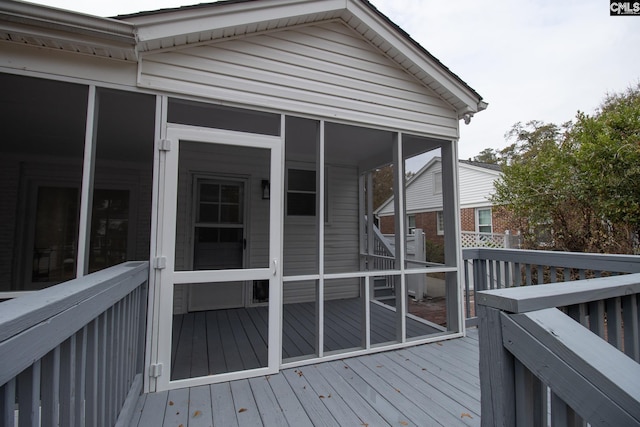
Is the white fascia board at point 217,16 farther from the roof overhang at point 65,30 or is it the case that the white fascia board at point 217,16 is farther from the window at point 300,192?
the window at point 300,192

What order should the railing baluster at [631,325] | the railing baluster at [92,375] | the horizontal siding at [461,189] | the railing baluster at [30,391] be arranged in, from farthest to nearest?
the horizontal siding at [461,189], the railing baluster at [631,325], the railing baluster at [92,375], the railing baluster at [30,391]

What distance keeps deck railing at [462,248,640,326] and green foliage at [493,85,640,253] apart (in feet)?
3.55

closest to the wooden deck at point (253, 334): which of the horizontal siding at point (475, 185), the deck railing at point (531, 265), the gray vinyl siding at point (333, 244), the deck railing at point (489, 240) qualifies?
the gray vinyl siding at point (333, 244)

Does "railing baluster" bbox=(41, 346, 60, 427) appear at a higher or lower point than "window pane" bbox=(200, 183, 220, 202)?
lower

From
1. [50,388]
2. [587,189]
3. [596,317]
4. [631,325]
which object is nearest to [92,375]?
[50,388]

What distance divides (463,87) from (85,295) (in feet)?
12.7

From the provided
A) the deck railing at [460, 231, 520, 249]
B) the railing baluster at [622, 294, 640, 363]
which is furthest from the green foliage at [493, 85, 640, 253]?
the railing baluster at [622, 294, 640, 363]

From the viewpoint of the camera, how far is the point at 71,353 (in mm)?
1024

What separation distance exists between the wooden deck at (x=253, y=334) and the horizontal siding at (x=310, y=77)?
2.45 meters

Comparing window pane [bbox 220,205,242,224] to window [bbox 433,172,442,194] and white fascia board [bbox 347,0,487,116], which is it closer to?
white fascia board [bbox 347,0,487,116]

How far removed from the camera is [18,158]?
455 cm

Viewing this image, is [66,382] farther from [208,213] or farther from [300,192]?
[300,192]

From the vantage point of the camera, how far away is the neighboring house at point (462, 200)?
11680 mm

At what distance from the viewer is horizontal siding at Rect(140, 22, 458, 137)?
8.41 feet
